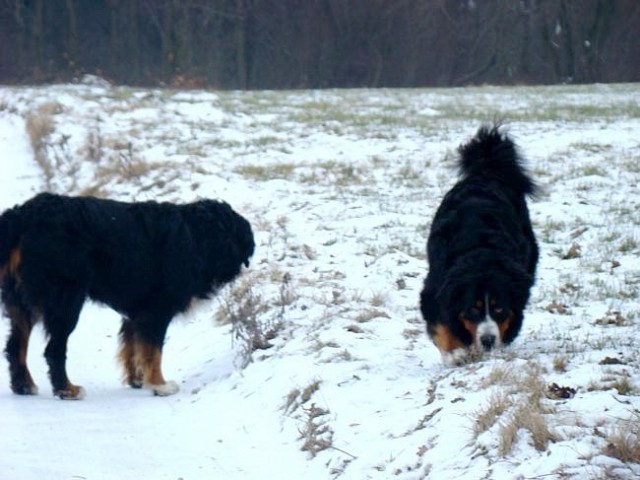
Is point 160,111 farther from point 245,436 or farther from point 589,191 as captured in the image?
point 245,436

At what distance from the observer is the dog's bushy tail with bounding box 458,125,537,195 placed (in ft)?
24.2

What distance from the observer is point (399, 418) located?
5.40 meters

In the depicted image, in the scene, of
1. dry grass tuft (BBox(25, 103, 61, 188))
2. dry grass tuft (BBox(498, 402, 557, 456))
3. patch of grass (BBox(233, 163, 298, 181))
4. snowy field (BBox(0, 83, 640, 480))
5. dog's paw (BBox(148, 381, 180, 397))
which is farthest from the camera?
dry grass tuft (BBox(25, 103, 61, 188))

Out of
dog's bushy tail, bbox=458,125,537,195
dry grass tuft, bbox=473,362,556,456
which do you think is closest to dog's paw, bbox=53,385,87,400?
dry grass tuft, bbox=473,362,556,456

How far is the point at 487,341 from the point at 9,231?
3.32 m

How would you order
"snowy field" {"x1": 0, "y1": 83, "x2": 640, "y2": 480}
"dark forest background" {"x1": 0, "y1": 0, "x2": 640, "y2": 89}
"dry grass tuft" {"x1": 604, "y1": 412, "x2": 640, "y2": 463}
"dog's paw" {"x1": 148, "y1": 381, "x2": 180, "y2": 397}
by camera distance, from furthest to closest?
1. "dark forest background" {"x1": 0, "y1": 0, "x2": 640, "y2": 89}
2. "dog's paw" {"x1": 148, "y1": 381, "x2": 180, "y2": 397}
3. "snowy field" {"x1": 0, "y1": 83, "x2": 640, "y2": 480}
4. "dry grass tuft" {"x1": 604, "y1": 412, "x2": 640, "y2": 463}

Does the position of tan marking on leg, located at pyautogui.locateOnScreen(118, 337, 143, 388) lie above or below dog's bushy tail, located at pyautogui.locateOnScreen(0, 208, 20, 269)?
below

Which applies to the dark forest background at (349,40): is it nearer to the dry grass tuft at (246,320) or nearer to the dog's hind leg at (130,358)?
the dry grass tuft at (246,320)

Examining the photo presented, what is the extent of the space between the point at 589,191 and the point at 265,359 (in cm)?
602

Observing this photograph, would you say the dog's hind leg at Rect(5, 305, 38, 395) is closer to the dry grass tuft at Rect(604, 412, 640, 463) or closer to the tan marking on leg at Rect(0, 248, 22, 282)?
the tan marking on leg at Rect(0, 248, 22, 282)

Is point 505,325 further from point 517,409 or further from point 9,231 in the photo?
point 9,231

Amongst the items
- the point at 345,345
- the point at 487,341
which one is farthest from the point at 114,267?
the point at 487,341

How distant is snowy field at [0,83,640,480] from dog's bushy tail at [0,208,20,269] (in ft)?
3.45

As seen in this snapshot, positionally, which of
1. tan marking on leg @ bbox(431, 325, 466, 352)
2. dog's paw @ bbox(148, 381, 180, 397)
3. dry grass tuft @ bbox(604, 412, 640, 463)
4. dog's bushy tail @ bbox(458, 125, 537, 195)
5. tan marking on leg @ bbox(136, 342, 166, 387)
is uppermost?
dog's bushy tail @ bbox(458, 125, 537, 195)
